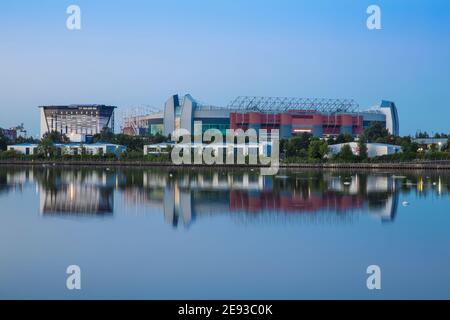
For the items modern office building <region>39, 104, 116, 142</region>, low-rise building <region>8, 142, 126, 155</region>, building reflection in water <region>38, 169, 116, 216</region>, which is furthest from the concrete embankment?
modern office building <region>39, 104, 116, 142</region>

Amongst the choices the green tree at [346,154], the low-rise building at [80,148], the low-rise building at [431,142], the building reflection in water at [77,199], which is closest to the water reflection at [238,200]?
the building reflection in water at [77,199]

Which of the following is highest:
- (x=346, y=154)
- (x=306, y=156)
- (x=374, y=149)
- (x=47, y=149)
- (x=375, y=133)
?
(x=375, y=133)

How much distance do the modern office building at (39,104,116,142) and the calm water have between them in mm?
54950

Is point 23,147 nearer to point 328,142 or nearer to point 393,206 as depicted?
point 328,142

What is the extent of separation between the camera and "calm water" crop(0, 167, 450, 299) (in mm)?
6934

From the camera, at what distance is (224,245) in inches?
373

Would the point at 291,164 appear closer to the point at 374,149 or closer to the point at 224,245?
the point at 374,149

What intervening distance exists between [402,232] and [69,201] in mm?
8535

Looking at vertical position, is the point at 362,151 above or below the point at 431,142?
below

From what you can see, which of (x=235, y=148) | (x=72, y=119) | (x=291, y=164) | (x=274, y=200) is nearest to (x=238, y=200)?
(x=274, y=200)

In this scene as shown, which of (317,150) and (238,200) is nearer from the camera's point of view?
(238,200)

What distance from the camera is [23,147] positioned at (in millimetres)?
48906

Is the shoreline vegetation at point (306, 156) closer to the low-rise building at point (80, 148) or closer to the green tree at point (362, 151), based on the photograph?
the green tree at point (362, 151)

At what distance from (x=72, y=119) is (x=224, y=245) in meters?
63.9
